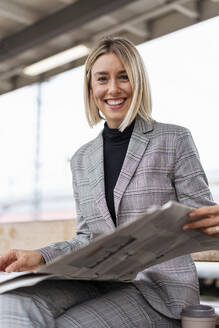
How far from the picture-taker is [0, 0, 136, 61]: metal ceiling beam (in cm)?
516

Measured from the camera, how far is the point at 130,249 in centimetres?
94

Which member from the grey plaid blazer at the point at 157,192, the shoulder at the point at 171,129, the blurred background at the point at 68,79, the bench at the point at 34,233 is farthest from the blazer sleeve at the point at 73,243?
the blurred background at the point at 68,79

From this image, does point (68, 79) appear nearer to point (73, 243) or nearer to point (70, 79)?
point (70, 79)

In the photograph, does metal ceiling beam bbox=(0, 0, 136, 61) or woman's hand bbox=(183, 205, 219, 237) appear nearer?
woman's hand bbox=(183, 205, 219, 237)

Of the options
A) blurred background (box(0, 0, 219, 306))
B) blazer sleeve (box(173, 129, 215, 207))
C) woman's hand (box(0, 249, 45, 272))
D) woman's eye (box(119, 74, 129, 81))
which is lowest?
woman's hand (box(0, 249, 45, 272))

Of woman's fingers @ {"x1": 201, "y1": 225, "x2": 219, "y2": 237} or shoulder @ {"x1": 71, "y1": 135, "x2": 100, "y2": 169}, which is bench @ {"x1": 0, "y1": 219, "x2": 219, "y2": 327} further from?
woman's fingers @ {"x1": 201, "y1": 225, "x2": 219, "y2": 237}

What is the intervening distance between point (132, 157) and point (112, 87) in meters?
0.24

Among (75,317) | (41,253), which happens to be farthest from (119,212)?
(75,317)

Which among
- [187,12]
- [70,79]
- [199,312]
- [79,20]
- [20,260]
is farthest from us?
[70,79]

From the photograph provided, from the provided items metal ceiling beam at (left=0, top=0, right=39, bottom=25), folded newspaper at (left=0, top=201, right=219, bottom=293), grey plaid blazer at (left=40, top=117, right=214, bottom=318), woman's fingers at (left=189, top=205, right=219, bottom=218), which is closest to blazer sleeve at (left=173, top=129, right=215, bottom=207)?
grey plaid blazer at (left=40, top=117, right=214, bottom=318)

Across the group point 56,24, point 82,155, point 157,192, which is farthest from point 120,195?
point 56,24

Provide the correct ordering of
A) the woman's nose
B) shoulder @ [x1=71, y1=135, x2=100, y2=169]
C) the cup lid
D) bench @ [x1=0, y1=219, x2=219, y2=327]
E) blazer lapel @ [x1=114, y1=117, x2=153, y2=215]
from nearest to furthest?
the cup lid < blazer lapel @ [x1=114, y1=117, x2=153, y2=215] < the woman's nose < shoulder @ [x1=71, y1=135, x2=100, y2=169] < bench @ [x1=0, y1=219, x2=219, y2=327]

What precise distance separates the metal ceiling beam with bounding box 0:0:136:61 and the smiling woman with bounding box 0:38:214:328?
3.71 m

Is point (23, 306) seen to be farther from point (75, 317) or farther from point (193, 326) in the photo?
point (193, 326)
